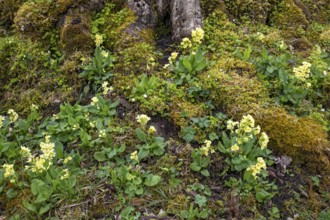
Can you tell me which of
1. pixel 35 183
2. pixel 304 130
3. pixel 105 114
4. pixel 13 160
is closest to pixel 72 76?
pixel 105 114

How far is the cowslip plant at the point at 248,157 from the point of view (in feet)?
12.6

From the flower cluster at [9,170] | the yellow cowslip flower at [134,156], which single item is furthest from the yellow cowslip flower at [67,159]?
the yellow cowslip flower at [134,156]

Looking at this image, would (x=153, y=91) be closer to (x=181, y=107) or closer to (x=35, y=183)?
(x=181, y=107)

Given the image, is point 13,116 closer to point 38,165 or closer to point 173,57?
point 38,165

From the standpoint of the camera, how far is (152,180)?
380 cm

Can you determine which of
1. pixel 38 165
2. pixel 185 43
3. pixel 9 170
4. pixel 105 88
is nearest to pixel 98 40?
pixel 105 88

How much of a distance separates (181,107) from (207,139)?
1.68 ft

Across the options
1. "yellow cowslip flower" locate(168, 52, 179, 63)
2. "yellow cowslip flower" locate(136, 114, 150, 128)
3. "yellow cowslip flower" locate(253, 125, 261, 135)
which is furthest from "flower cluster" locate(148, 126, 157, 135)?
"yellow cowslip flower" locate(168, 52, 179, 63)

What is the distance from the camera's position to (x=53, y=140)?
14.4 feet

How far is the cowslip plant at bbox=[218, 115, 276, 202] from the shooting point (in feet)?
12.6

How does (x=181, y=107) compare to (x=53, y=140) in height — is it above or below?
above

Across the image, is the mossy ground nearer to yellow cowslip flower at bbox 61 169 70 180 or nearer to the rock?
yellow cowslip flower at bbox 61 169 70 180

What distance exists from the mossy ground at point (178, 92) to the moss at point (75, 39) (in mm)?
15

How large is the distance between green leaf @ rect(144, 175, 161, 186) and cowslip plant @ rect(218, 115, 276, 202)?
2.49 feet
